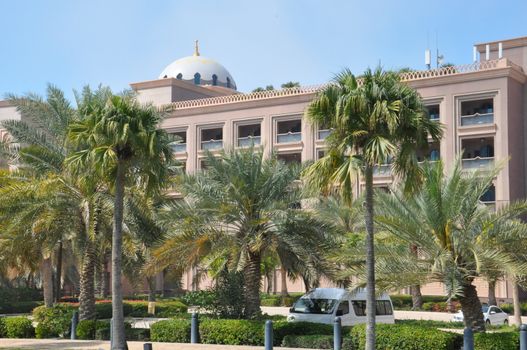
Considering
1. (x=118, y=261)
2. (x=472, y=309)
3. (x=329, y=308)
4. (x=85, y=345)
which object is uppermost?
(x=118, y=261)

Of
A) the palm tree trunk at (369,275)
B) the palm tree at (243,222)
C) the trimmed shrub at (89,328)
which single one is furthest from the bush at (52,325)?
the palm tree trunk at (369,275)

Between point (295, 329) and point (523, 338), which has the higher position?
point (523, 338)

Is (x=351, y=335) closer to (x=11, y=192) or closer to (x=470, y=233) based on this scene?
(x=470, y=233)

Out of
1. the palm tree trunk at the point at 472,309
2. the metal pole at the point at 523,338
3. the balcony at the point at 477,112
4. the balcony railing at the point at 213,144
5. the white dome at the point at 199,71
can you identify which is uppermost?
the white dome at the point at 199,71

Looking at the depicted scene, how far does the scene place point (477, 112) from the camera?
54.2 m

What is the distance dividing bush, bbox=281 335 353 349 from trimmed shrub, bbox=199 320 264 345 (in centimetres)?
80

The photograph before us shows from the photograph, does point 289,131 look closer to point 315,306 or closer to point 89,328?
point 315,306

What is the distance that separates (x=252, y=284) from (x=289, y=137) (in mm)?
33274

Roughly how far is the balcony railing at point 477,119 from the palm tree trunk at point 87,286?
31762mm

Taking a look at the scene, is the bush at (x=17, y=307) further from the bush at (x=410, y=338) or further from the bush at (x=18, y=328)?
the bush at (x=410, y=338)

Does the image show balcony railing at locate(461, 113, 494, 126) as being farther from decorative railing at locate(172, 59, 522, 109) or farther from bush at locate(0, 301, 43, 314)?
bush at locate(0, 301, 43, 314)

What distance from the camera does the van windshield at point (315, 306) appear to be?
27.2m

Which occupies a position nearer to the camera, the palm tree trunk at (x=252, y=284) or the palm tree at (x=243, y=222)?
the palm tree at (x=243, y=222)

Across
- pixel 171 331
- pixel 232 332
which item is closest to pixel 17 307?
pixel 171 331
